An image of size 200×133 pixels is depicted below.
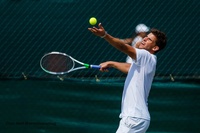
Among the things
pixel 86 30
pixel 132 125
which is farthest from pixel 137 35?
pixel 132 125

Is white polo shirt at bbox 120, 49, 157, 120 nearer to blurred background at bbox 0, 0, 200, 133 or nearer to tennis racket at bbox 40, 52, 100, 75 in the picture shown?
tennis racket at bbox 40, 52, 100, 75

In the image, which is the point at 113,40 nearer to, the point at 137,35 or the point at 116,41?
the point at 116,41

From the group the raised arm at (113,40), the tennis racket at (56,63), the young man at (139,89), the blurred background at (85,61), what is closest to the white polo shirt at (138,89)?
the young man at (139,89)

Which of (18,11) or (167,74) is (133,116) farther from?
(18,11)

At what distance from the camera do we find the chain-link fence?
21.2ft

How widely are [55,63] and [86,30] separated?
52 centimetres

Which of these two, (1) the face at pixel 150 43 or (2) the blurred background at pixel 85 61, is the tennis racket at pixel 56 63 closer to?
(2) the blurred background at pixel 85 61

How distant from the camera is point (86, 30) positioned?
6.49m

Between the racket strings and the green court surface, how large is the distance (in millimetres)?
213

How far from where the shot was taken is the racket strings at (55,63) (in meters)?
6.31

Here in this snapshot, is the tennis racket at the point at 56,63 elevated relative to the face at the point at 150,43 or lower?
lower

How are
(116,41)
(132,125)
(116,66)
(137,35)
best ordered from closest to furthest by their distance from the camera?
(116,41)
(132,125)
(116,66)
(137,35)

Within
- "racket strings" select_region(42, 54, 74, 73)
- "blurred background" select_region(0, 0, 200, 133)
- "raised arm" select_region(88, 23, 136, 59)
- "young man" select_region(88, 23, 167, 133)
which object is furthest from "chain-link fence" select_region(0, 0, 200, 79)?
"raised arm" select_region(88, 23, 136, 59)

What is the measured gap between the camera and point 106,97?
6.58 metres
